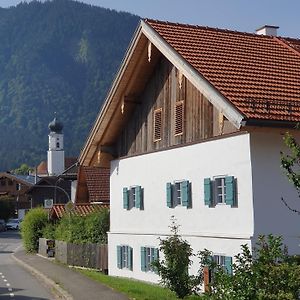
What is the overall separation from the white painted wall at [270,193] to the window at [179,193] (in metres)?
3.51

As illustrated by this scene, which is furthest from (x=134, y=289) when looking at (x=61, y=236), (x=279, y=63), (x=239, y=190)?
(x=61, y=236)

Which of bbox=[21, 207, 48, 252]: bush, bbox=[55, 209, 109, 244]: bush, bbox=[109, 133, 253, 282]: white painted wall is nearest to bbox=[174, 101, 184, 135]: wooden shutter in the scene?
bbox=[109, 133, 253, 282]: white painted wall

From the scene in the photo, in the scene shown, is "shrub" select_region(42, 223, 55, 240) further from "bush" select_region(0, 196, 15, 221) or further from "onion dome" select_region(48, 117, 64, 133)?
"onion dome" select_region(48, 117, 64, 133)

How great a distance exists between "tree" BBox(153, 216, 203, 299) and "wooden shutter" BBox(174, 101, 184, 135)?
5102 millimetres

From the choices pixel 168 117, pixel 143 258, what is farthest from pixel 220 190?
pixel 143 258

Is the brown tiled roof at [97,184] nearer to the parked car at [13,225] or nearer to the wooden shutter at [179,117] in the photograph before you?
the wooden shutter at [179,117]

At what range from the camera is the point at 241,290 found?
8.65 metres

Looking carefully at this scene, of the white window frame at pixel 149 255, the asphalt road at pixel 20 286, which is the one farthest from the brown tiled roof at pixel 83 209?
the white window frame at pixel 149 255

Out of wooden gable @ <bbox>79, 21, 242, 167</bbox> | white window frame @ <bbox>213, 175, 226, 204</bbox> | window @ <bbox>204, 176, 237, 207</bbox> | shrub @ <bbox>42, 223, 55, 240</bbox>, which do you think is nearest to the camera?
window @ <bbox>204, 176, 237, 207</bbox>

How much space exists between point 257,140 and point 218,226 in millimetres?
2929

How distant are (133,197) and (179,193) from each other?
3.86 meters

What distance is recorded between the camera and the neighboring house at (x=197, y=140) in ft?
51.5

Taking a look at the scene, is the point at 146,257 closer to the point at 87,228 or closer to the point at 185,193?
the point at 185,193

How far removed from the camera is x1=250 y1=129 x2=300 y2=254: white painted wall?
51.3ft
